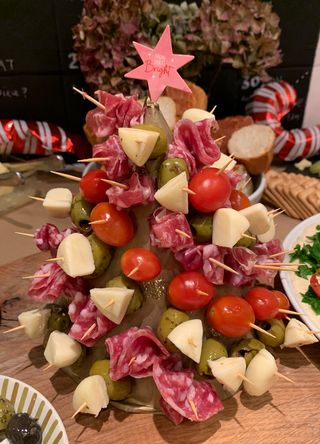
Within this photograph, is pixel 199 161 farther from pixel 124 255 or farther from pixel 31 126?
pixel 31 126

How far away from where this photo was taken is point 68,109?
5.80 ft

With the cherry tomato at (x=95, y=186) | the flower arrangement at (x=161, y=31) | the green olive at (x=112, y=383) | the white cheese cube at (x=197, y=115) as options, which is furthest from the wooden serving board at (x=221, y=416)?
the flower arrangement at (x=161, y=31)

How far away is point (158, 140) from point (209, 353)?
0.34 m

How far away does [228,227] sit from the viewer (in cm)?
71

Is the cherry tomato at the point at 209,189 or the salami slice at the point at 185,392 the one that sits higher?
the cherry tomato at the point at 209,189

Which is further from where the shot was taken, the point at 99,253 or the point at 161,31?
the point at 161,31

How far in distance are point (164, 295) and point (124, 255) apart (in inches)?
3.9

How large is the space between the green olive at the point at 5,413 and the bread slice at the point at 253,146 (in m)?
0.97

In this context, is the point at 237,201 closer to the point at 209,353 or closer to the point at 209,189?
the point at 209,189

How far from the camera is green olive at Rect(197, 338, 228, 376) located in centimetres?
75

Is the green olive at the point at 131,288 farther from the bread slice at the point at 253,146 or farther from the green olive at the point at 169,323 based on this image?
the bread slice at the point at 253,146

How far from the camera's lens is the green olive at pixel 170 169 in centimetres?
71

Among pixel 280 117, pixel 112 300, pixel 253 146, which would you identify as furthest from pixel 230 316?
pixel 280 117

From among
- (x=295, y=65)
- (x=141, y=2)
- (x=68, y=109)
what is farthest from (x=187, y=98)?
(x=295, y=65)
